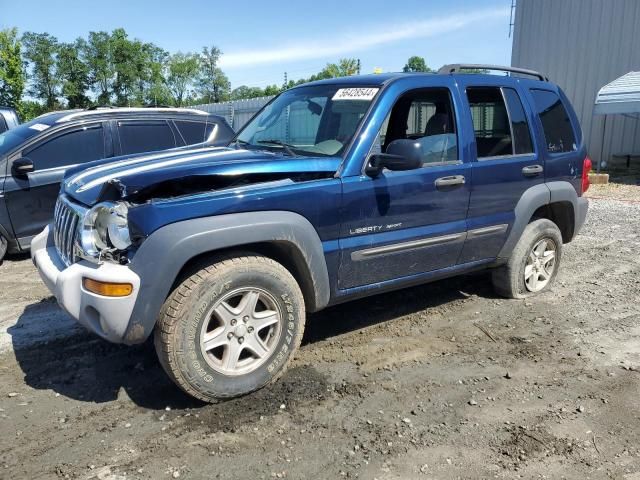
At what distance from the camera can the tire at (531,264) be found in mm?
4812

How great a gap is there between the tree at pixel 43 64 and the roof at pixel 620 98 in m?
60.5

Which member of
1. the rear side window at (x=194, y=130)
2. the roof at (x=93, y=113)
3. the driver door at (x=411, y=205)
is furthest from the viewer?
the rear side window at (x=194, y=130)

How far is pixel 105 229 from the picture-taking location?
3023mm

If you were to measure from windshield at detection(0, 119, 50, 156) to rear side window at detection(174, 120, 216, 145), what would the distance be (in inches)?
64.3

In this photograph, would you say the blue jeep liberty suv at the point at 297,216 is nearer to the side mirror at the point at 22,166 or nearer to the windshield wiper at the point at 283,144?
the windshield wiper at the point at 283,144

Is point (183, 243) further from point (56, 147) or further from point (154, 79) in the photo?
point (154, 79)

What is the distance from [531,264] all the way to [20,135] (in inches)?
240

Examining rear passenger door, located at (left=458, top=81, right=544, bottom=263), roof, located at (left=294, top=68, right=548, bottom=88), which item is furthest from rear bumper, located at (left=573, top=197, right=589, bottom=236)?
roof, located at (left=294, top=68, right=548, bottom=88)

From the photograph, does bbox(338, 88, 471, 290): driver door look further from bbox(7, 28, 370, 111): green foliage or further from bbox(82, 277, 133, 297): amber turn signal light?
bbox(7, 28, 370, 111): green foliage

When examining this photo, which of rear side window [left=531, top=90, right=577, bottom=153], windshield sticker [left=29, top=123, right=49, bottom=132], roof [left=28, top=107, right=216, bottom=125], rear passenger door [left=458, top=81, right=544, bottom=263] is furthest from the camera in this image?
roof [left=28, top=107, right=216, bottom=125]

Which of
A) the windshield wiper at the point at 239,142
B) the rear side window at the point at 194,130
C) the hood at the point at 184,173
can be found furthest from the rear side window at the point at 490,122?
the rear side window at the point at 194,130

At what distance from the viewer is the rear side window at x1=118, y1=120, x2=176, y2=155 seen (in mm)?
6793

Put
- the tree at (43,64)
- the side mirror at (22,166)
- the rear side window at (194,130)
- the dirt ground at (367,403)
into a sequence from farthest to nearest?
the tree at (43,64), the rear side window at (194,130), the side mirror at (22,166), the dirt ground at (367,403)

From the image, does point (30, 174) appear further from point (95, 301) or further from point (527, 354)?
point (527, 354)
